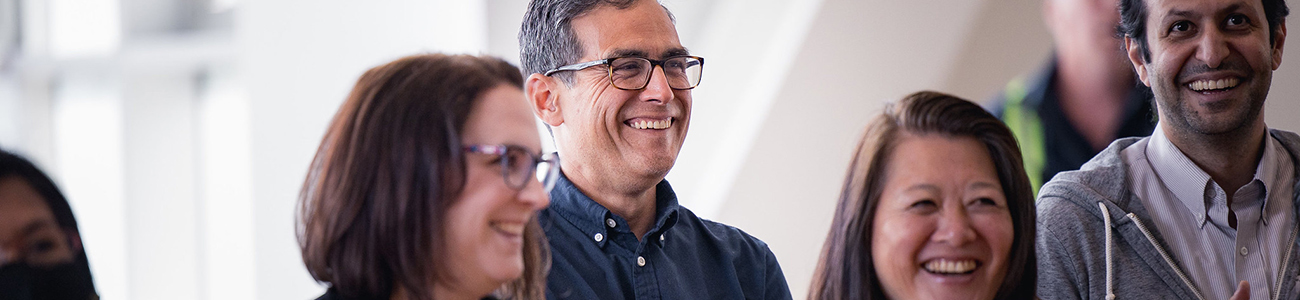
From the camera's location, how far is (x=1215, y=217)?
2023 millimetres

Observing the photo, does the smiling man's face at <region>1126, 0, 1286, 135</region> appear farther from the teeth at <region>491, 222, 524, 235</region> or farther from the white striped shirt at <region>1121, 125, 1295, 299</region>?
the teeth at <region>491, 222, 524, 235</region>

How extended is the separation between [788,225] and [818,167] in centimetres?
26

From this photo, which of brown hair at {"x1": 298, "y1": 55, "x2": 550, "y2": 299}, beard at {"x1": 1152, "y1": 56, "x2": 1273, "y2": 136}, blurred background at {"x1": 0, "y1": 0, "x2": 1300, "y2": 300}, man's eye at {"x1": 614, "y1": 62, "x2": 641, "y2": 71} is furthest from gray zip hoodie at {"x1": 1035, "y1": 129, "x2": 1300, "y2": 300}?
brown hair at {"x1": 298, "y1": 55, "x2": 550, "y2": 299}

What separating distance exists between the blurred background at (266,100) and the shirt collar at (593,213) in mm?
965

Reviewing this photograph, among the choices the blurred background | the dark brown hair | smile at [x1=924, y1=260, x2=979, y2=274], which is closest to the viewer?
smile at [x1=924, y1=260, x2=979, y2=274]

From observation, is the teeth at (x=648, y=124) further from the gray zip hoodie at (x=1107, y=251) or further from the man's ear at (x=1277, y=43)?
the man's ear at (x=1277, y=43)

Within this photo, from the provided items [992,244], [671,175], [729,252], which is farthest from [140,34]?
[992,244]

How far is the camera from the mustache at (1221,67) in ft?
6.47

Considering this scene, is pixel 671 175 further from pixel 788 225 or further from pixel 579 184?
pixel 579 184

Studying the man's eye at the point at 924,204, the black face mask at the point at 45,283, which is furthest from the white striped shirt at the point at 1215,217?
the black face mask at the point at 45,283

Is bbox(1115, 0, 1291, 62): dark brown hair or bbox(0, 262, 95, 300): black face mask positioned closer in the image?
bbox(0, 262, 95, 300): black face mask

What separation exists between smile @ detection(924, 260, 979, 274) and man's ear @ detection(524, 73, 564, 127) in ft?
2.69

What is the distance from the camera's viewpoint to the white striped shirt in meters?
1.97

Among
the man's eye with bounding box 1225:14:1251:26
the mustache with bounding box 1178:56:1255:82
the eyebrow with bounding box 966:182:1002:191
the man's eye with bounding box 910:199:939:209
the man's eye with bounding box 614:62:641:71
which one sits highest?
the man's eye with bounding box 1225:14:1251:26
